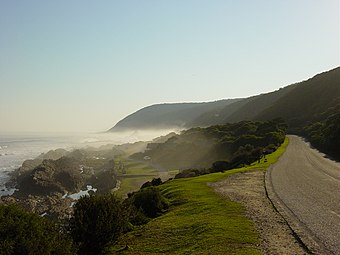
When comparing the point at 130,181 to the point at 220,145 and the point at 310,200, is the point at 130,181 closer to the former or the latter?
the point at 220,145

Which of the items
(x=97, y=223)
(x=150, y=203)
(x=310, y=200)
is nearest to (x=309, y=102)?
(x=310, y=200)

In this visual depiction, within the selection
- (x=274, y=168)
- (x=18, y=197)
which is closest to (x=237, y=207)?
(x=274, y=168)

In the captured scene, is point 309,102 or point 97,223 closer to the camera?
point 97,223

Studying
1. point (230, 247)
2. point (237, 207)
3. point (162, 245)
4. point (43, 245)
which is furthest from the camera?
point (237, 207)

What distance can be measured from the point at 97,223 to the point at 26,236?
5153mm

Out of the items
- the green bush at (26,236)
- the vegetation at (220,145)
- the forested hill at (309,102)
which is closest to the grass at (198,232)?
the green bush at (26,236)

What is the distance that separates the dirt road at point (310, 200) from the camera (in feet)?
45.1

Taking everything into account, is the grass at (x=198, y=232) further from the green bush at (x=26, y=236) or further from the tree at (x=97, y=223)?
the green bush at (x=26, y=236)

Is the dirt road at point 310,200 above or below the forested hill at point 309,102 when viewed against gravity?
below

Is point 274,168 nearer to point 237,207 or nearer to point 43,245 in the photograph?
point 237,207

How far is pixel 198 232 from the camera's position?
1594 cm

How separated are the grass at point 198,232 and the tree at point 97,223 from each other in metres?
0.72

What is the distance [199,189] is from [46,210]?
28.1m

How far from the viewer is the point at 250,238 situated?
46.4 feet
